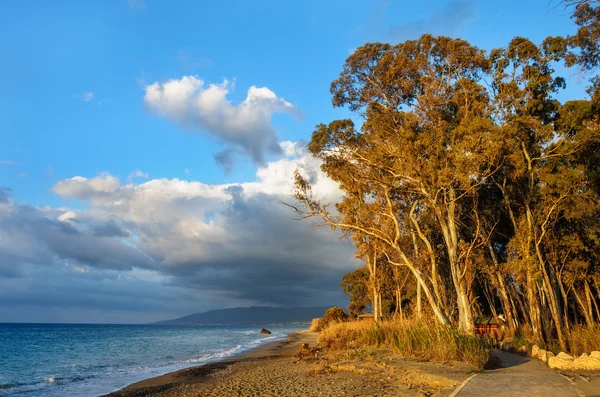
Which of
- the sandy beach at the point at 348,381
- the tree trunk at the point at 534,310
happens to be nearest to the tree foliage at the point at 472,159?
the tree trunk at the point at 534,310

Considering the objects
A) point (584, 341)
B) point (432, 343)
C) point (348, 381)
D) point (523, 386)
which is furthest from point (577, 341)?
point (348, 381)

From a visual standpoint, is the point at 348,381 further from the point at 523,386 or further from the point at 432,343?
the point at 523,386

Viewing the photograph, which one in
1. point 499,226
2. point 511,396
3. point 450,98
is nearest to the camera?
point 511,396

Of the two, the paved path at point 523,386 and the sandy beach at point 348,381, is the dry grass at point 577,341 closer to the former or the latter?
the paved path at point 523,386

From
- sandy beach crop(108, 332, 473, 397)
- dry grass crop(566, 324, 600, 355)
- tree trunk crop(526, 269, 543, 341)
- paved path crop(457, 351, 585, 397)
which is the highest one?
tree trunk crop(526, 269, 543, 341)

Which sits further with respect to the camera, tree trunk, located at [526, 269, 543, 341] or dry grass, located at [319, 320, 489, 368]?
tree trunk, located at [526, 269, 543, 341]

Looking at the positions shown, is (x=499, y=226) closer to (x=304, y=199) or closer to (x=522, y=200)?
(x=522, y=200)

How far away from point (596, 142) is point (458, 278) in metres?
8.53

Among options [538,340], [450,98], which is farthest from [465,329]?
[450,98]

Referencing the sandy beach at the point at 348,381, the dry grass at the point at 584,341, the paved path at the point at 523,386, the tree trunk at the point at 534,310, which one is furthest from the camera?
the tree trunk at the point at 534,310

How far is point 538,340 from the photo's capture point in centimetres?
1770

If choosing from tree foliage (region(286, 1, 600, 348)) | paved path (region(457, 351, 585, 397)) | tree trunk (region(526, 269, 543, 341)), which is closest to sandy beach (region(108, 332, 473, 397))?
paved path (region(457, 351, 585, 397))

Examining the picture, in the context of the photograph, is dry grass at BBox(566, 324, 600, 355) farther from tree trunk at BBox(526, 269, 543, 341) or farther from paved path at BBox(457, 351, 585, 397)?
paved path at BBox(457, 351, 585, 397)

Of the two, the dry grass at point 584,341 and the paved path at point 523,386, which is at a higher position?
the dry grass at point 584,341
